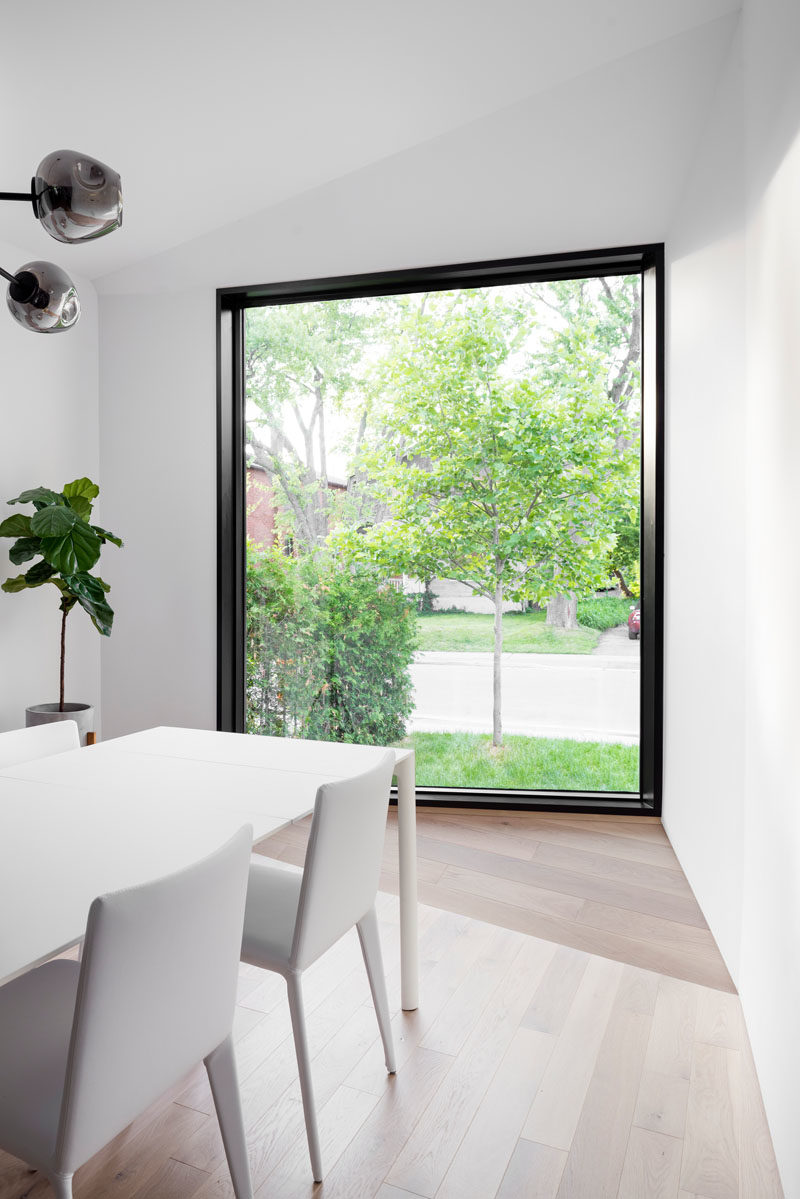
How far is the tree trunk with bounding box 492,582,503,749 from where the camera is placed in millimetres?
3865

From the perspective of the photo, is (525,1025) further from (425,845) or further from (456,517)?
(456,517)

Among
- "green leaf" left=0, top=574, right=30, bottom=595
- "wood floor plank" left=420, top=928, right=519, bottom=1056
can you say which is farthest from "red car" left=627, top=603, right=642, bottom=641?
"green leaf" left=0, top=574, right=30, bottom=595

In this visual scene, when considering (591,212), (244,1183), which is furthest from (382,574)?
(244,1183)

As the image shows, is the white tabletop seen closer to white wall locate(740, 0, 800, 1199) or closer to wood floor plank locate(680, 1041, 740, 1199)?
white wall locate(740, 0, 800, 1199)

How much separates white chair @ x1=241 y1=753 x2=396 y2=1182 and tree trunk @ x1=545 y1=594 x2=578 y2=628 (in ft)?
6.89

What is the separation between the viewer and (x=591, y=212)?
11.7ft

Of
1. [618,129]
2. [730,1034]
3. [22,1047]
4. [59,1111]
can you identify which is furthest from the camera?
[618,129]

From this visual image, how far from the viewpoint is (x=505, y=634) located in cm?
387

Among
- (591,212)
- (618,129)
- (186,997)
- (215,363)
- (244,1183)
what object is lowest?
(244,1183)

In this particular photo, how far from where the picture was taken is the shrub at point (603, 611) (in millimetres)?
3762

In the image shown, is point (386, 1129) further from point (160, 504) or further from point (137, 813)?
point (160, 504)

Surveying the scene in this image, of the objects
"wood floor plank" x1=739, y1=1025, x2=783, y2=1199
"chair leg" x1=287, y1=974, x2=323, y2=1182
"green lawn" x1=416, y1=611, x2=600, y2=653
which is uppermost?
"green lawn" x1=416, y1=611, x2=600, y2=653

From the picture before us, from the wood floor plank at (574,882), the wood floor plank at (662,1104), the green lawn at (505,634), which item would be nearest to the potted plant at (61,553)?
the wood floor plank at (574,882)

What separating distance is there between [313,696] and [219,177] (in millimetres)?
2482
